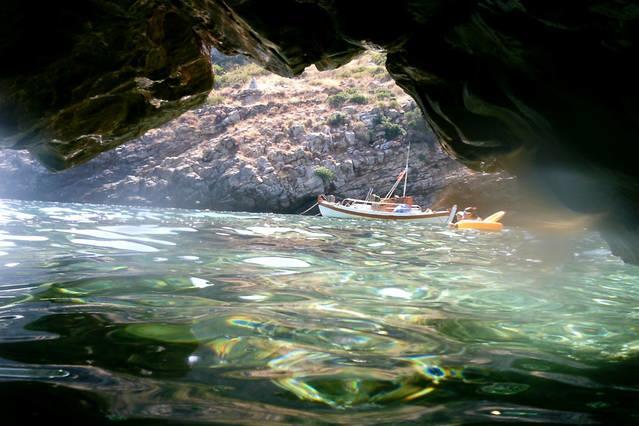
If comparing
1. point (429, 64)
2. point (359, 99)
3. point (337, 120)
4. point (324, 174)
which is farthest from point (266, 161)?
point (429, 64)

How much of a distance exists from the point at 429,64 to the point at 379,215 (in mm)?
19825

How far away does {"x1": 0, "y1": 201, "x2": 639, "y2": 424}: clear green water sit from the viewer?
Answer: 1295 mm

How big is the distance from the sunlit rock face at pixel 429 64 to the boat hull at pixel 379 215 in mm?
18224

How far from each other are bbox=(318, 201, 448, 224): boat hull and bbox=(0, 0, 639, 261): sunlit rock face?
18.2 m

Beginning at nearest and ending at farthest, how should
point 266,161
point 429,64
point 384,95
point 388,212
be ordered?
point 429,64
point 388,212
point 266,161
point 384,95

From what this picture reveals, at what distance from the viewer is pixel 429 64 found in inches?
128

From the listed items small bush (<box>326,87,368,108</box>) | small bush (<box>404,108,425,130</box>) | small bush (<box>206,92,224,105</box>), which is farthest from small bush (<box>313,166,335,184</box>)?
small bush (<box>206,92,224,105</box>)

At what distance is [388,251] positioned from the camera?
6.46 m

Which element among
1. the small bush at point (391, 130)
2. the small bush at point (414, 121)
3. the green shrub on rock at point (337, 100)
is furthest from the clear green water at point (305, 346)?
the green shrub on rock at point (337, 100)

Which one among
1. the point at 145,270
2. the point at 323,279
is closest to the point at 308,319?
the point at 323,279

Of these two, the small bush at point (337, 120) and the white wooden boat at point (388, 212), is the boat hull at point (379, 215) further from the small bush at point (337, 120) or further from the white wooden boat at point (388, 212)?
the small bush at point (337, 120)

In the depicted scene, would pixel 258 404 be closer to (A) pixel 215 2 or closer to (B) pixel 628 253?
(A) pixel 215 2

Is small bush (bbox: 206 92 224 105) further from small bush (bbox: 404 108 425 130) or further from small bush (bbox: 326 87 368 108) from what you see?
small bush (bbox: 404 108 425 130)

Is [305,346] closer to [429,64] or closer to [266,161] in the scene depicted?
[429,64]
